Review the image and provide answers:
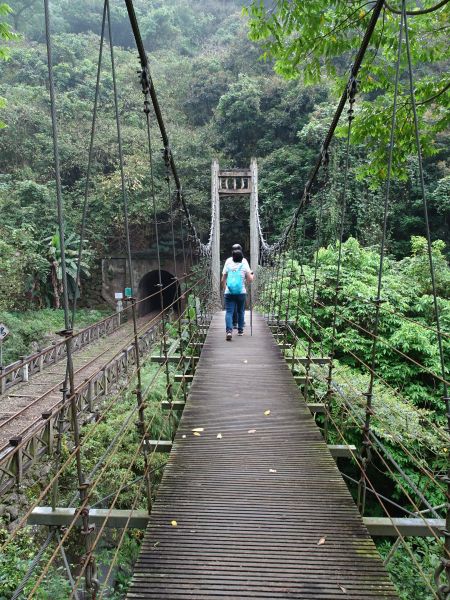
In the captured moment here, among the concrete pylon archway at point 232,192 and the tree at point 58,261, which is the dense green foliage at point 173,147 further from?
the concrete pylon archway at point 232,192

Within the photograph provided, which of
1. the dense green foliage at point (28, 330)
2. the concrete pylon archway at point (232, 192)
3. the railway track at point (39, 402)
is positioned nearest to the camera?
the railway track at point (39, 402)

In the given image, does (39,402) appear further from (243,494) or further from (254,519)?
(254,519)

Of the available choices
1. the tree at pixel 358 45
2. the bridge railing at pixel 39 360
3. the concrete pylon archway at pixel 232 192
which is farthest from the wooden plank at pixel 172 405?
the concrete pylon archway at pixel 232 192

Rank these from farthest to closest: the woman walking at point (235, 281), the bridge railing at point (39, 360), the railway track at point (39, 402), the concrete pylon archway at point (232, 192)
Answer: the concrete pylon archway at point (232, 192), the bridge railing at point (39, 360), the woman walking at point (235, 281), the railway track at point (39, 402)

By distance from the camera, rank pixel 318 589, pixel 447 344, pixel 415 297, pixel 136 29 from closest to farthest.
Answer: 1. pixel 318 589
2. pixel 136 29
3. pixel 447 344
4. pixel 415 297

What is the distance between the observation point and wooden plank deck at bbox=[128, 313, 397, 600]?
119cm

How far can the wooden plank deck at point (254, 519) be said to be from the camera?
1.19 m

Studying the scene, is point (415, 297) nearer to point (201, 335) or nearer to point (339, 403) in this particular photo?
point (339, 403)

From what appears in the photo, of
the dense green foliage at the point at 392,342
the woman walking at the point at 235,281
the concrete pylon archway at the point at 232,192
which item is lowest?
the dense green foliage at the point at 392,342

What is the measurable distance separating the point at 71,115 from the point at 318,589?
50.2 ft

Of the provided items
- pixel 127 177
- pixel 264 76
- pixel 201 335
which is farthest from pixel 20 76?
pixel 201 335

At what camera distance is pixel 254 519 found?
4.79ft

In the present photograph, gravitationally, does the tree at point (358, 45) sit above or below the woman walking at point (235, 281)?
above

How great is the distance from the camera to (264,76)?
48.1 ft
